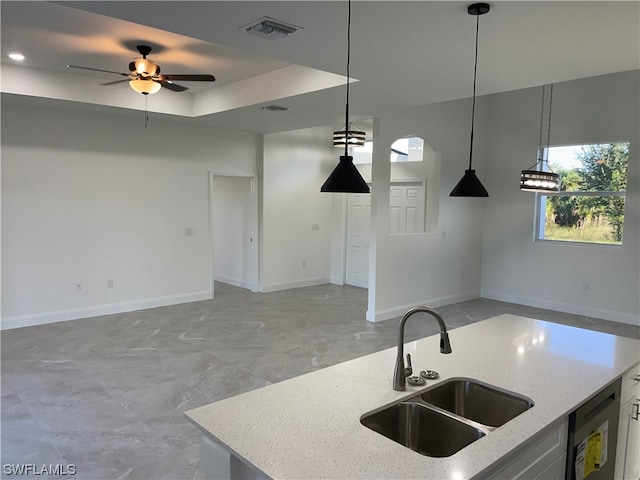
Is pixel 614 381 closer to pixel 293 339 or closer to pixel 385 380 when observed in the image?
pixel 385 380

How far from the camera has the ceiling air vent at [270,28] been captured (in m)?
2.55

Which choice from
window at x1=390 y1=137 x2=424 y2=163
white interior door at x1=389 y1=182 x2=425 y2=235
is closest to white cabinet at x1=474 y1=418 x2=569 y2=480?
white interior door at x1=389 y1=182 x2=425 y2=235

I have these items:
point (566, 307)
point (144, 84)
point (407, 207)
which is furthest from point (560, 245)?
point (144, 84)

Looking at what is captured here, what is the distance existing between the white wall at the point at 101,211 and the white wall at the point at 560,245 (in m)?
4.27

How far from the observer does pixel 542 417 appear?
1.65 m

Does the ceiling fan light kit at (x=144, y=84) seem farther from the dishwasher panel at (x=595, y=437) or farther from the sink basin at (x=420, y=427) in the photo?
the dishwasher panel at (x=595, y=437)

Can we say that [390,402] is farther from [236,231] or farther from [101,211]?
[236,231]

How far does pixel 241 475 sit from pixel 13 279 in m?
5.10

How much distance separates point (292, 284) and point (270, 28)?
226 inches

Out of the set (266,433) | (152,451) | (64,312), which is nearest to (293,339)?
(152,451)

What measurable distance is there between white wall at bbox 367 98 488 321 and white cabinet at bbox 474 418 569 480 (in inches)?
163

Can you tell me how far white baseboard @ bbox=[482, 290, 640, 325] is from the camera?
6027mm

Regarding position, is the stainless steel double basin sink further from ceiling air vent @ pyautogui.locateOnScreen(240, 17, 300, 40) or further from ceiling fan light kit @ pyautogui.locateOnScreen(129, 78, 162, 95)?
ceiling fan light kit @ pyautogui.locateOnScreen(129, 78, 162, 95)

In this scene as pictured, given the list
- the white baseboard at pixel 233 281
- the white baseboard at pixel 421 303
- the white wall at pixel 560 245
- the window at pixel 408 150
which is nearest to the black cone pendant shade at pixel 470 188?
the white baseboard at pixel 421 303
